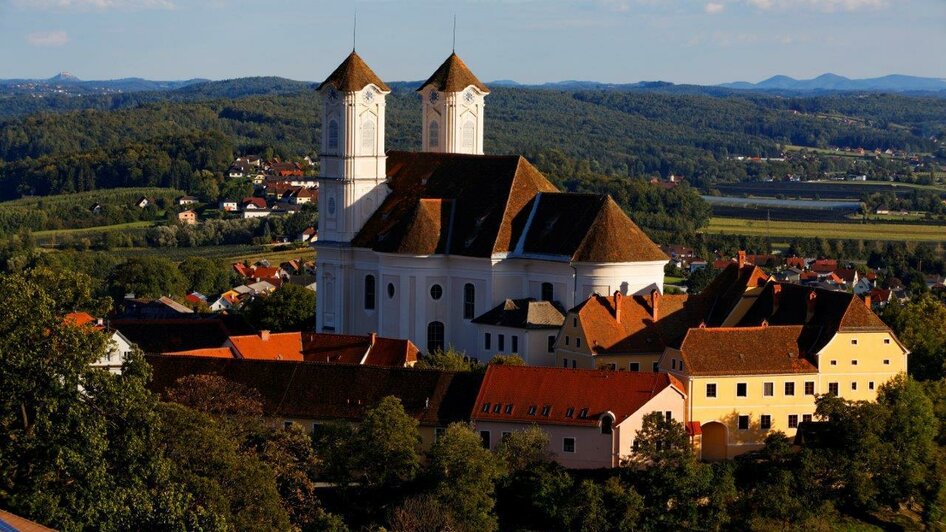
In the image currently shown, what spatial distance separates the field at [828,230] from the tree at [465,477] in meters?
93.3

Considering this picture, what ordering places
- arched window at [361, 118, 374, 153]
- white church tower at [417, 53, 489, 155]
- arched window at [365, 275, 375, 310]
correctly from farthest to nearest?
1. white church tower at [417, 53, 489, 155]
2. arched window at [361, 118, 374, 153]
3. arched window at [365, 275, 375, 310]

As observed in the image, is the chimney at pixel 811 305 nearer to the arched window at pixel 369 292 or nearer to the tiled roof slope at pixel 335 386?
the tiled roof slope at pixel 335 386

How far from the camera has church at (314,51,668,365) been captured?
206 ft

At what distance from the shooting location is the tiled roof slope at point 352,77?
69.1 meters

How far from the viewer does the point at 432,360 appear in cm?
5919

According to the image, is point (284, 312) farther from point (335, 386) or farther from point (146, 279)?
point (146, 279)

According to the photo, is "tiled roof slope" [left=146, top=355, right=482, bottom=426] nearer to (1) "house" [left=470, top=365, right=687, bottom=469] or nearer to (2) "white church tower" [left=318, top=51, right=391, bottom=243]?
(1) "house" [left=470, top=365, right=687, bottom=469]

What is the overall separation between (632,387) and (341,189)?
68.2ft

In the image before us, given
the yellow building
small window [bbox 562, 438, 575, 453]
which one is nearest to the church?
the yellow building

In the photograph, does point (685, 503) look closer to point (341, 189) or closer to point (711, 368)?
point (711, 368)

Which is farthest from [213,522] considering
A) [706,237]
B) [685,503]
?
[706,237]

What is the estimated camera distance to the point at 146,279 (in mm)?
98812

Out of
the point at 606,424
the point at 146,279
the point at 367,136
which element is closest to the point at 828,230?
the point at 146,279

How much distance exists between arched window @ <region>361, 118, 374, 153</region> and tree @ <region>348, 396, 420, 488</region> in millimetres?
20855
